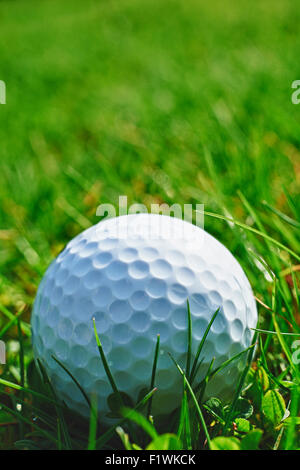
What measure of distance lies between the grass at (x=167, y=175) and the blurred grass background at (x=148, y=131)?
0.04 feet

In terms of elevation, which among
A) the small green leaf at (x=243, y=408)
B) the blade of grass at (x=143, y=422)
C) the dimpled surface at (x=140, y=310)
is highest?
the dimpled surface at (x=140, y=310)

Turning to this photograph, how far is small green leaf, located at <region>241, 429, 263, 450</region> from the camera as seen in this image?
3.31ft

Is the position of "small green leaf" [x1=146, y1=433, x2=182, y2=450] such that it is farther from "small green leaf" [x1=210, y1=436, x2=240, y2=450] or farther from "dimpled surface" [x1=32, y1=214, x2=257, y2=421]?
"dimpled surface" [x1=32, y1=214, x2=257, y2=421]

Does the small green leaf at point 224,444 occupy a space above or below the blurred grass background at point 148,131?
below

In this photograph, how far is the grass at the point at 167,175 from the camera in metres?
1.21

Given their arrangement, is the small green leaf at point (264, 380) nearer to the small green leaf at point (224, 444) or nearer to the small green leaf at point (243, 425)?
the small green leaf at point (243, 425)

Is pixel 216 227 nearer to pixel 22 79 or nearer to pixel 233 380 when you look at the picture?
pixel 233 380

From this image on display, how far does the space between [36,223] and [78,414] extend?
122cm

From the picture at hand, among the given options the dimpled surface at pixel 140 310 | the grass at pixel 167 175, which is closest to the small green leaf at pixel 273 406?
the grass at pixel 167 175

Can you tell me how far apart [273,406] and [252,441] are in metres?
0.19

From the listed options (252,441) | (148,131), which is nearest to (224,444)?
(252,441)

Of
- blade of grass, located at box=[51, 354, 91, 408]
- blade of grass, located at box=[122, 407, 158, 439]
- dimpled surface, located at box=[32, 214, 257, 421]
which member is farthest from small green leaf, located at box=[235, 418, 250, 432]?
blade of grass, located at box=[51, 354, 91, 408]

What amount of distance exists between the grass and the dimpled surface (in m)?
0.06

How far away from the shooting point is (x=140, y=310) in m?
1.24
